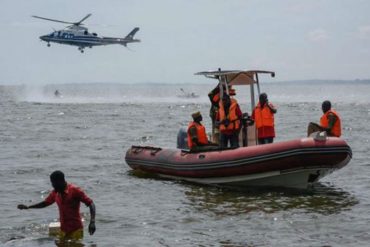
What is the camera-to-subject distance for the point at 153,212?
12.8 m

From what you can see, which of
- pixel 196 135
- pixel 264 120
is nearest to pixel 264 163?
pixel 264 120

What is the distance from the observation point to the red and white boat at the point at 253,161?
1284 cm

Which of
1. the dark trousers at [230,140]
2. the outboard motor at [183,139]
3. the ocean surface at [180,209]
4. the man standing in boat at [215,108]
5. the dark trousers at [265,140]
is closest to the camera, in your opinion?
the ocean surface at [180,209]

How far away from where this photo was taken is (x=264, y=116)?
47.2ft

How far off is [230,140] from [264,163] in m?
1.55

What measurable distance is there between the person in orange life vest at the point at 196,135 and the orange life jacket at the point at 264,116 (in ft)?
3.98

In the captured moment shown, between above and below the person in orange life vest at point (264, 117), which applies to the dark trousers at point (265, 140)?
below

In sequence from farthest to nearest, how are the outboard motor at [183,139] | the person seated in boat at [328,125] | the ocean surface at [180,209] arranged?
the outboard motor at [183,139] < the person seated in boat at [328,125] < the ocean surface at [180,209]

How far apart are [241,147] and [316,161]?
5.83 feet

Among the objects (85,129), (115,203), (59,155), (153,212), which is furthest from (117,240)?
(85,129)

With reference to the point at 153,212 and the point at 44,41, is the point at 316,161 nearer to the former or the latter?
the point at 153,212

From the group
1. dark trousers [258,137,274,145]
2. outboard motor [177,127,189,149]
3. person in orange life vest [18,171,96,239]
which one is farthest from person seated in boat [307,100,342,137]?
person in orange life vest [18,171,96,239]

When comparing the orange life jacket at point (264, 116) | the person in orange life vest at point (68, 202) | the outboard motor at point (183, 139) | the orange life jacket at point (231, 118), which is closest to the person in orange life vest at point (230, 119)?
the orange life jacket at point (231, 118)

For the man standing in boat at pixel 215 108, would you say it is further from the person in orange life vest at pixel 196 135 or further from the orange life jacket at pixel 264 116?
the orange life jacket at pixel 264 116
